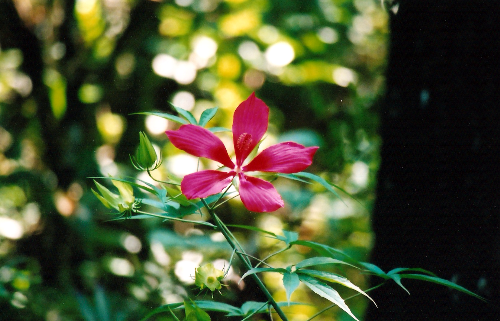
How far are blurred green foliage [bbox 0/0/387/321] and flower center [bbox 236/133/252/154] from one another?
816mm

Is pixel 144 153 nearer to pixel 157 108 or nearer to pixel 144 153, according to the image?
pixel 144 153

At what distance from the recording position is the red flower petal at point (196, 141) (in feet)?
1.07

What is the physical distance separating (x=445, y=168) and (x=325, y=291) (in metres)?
0.36

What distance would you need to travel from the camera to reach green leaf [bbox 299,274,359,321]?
292 millimetres

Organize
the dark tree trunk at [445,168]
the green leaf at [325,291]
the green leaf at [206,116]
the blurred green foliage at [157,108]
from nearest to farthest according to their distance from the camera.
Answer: the green leaf at [325,291] < the green leaf at [206,116] < the dark tree trunk at [445,168] < the blurred green foliage at [157,108]

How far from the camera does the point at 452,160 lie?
0.59 m

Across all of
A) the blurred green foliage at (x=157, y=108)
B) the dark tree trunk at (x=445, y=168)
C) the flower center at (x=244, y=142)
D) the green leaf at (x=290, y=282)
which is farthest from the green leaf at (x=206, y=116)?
the blurred green foliage at (x=157, y=108)

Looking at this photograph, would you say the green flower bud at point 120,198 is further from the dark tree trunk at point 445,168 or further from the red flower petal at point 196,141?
the dark tree trunk at point 445,168

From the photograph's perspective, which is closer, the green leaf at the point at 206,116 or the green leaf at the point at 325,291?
the green leaf at the point at 325,291

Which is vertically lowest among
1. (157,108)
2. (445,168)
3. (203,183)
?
(157,108)

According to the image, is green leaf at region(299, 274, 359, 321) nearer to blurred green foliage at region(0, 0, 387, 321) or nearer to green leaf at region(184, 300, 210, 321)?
green leaf at region(184, 300, 210, 321)

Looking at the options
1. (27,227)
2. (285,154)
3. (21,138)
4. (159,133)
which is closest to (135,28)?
(159,133)

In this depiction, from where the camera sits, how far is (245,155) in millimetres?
365

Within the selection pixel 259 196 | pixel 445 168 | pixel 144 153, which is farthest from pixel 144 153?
pixel 445 168
